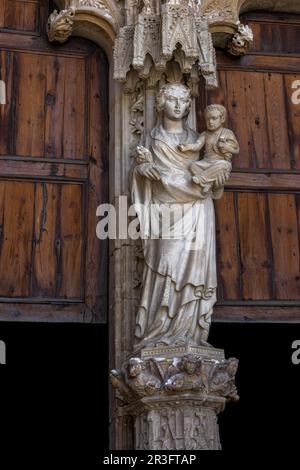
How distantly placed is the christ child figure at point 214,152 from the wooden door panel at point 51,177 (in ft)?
3.02

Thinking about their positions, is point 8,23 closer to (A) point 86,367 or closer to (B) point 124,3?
(B) point 124,3

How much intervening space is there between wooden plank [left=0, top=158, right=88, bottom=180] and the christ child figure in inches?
39.6

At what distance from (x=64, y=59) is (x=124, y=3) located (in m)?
0.68

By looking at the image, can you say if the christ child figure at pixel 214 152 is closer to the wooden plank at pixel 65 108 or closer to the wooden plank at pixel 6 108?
the wooden plank at pixel 65 108

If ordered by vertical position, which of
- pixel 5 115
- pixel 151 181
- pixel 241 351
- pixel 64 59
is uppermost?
pixel 64 59

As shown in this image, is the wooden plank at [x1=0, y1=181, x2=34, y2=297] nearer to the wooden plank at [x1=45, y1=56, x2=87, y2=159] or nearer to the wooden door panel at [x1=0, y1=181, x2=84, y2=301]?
the wooden door panel at [x1=0, y1=181, x2=84, y2=301]

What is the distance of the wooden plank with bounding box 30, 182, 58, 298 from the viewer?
19.4 ft

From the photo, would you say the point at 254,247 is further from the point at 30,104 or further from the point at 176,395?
the point at 30,104

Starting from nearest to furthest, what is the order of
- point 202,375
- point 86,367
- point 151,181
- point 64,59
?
point 202,375 → point 151,181 → point 64,59 → point 86,367

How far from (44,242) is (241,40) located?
7.91 feet

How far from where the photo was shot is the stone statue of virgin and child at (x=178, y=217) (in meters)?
5.27

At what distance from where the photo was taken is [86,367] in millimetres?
8164

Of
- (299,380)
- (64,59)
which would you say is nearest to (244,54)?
(64,59)

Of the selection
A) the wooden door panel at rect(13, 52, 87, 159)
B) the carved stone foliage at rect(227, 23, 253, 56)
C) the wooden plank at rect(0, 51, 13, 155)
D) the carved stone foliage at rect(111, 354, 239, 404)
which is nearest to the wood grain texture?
the carved stone foliage at rect(227, 23, 253, 56)
